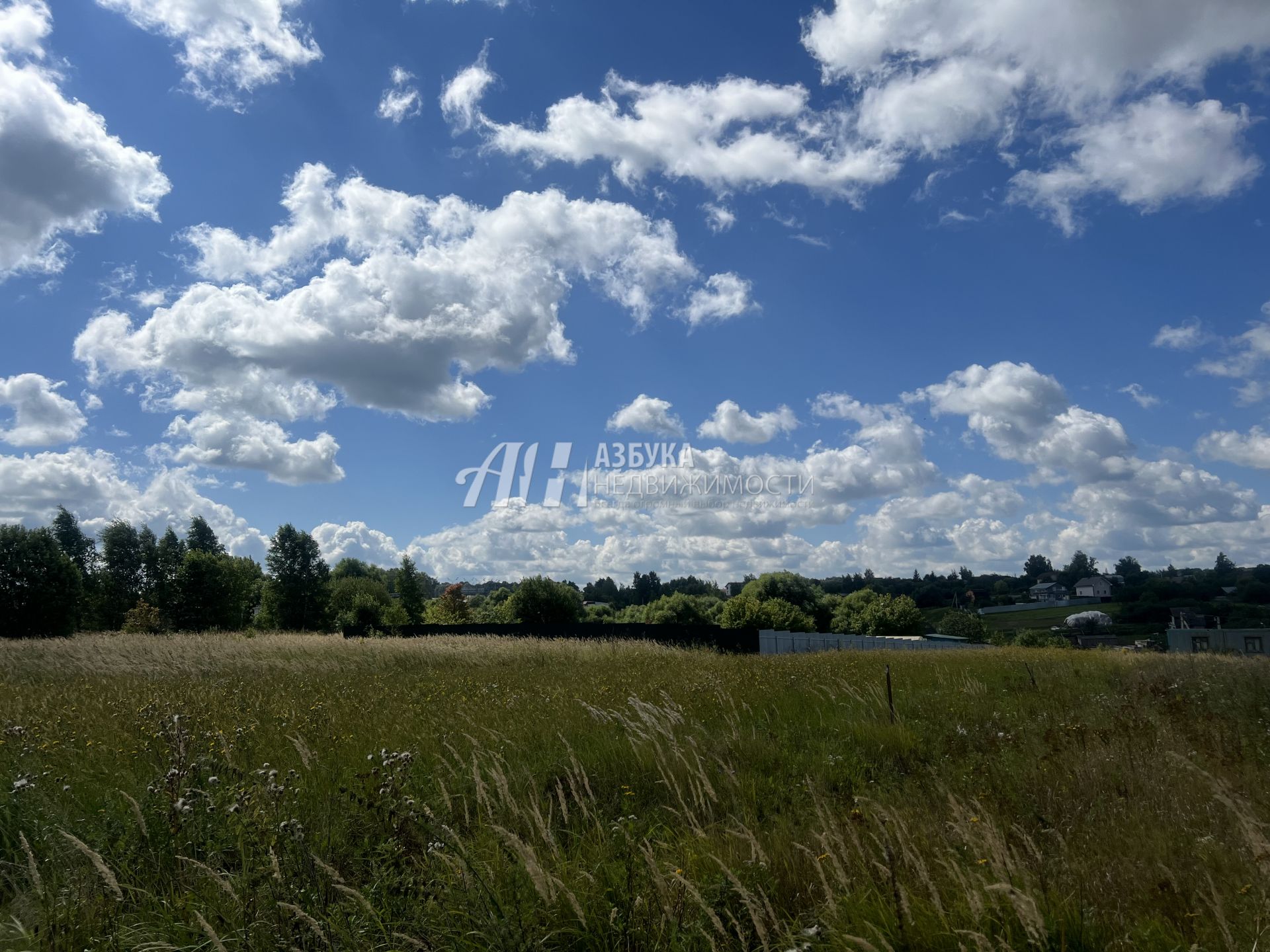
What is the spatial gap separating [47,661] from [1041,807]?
20981 millimetres

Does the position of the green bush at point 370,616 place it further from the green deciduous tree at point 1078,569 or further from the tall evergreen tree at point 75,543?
the green deciduous tree at point 1078,569

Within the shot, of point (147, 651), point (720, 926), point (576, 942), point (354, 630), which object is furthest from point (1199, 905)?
point (354, 630)

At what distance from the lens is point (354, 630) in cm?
4906

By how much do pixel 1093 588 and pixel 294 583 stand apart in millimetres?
146534

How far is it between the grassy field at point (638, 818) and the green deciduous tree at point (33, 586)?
4598 centimetres

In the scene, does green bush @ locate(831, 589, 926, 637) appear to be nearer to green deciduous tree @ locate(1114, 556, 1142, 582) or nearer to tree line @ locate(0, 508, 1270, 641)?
tree line @ locate(0, 508, 1270, 641)

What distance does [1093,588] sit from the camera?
149250mm

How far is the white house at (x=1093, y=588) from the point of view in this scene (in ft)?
479

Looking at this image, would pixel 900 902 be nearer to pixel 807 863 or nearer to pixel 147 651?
pixel 807 863

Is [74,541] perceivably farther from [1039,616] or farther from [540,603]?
[1039,616]

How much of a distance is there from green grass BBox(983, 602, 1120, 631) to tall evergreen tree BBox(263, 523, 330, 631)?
8214 centimetres

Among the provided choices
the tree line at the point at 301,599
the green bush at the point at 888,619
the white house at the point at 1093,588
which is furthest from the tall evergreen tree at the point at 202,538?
the white house at the point at 1093,588

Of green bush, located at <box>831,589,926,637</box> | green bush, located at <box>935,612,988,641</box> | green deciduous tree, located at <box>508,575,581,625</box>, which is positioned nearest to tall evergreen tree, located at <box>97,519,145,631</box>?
green deciduous tree, located at <box>508,575,581,625</box>

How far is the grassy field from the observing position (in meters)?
3.39
